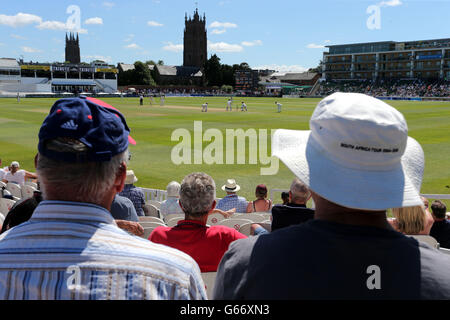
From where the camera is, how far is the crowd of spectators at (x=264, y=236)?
1.56 metres

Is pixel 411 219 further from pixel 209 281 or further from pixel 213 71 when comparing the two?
pixel 213 71

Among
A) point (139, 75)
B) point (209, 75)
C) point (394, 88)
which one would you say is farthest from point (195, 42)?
point (394, 88)

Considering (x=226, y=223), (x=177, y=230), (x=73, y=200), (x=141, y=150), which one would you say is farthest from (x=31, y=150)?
(x=73, y=200)

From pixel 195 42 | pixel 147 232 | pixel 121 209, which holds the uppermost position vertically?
pixel 195 42

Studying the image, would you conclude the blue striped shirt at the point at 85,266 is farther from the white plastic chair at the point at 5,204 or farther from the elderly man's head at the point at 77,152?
the white plastic chair at the point at 5,204

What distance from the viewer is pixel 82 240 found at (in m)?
1.62

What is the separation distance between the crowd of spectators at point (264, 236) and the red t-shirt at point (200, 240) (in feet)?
5.06

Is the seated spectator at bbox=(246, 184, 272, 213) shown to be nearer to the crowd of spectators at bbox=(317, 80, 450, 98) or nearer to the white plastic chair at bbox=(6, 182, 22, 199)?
the white plastic chair at bbox=(6, 182, 22, 199)

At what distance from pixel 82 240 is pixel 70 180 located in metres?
0.29

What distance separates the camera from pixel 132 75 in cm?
13712

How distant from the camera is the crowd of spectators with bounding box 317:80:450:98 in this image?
9712cm

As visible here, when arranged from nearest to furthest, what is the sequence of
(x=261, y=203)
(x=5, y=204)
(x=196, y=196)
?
1. (x=196, y=196)
2. (x=5, y=204)
3. (x=261, y=203)

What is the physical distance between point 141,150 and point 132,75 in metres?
125
